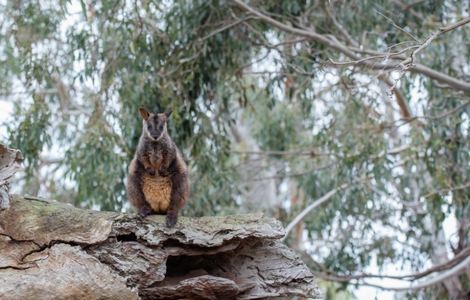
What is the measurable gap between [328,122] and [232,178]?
1827 mm

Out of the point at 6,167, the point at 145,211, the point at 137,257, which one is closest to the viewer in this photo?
the point at 6,167

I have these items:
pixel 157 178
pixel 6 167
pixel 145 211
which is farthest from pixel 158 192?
pixel 6 167

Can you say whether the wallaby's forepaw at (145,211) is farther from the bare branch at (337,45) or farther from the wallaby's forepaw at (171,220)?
the bare branch at (337,45)

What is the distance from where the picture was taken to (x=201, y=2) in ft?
37.6

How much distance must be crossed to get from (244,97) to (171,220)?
5.59m

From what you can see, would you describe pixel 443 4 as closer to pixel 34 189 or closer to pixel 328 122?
pixel 328 122

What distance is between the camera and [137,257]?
6312 millimetres

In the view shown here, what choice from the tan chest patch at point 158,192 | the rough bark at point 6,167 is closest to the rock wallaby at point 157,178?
the tan chest patch at point 158,192

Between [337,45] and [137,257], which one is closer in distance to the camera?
[137,257]

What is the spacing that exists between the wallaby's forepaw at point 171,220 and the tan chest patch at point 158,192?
52cm

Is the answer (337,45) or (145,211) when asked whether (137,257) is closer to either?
(145,211)

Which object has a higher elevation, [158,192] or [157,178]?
[157,178]

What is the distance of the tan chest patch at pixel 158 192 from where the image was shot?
732 centimetres

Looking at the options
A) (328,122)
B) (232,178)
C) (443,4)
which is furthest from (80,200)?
(443,4)
